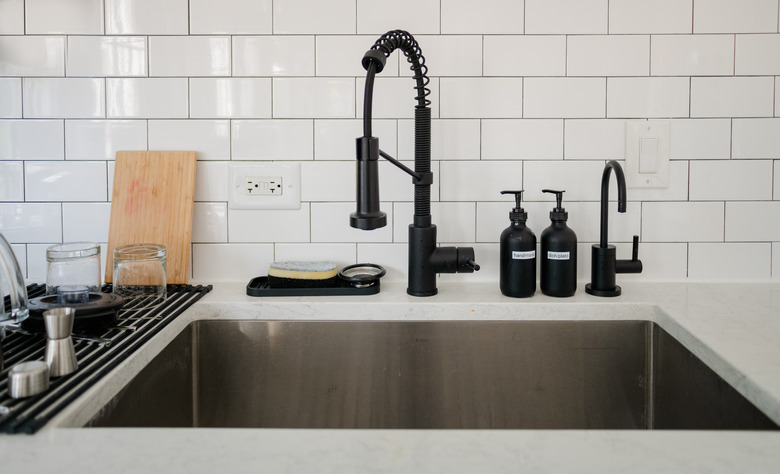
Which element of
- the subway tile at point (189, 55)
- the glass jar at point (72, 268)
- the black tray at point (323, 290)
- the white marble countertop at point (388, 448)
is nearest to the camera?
the white marble countertop at point (388, 448)

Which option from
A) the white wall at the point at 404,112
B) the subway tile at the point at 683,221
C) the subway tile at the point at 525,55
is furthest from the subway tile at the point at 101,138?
the subway tile at the point at 683,221

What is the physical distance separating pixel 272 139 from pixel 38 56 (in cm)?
58

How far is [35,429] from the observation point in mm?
624

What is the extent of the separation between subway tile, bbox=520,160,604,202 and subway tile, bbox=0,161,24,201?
1.20m

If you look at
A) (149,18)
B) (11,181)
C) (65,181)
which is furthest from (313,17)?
(11,181)

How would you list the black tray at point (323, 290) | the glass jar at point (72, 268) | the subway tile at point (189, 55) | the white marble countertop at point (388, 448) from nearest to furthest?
1. the white marble countertop at point (388, 448)
2. the glass jar at point (72, 268)
3. the black tray at point (323, 290)
4. the subway tile at point (189, 55)

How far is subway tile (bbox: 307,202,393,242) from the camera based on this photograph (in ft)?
4.49

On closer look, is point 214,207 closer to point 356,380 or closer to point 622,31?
point 356,380

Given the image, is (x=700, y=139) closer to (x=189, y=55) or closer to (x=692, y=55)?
Result: (x=692, y=55)

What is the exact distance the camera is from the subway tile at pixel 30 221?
1.38 metres

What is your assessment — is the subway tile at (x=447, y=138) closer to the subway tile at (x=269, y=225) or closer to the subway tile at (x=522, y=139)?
the subway tile at (x=522, y=139)

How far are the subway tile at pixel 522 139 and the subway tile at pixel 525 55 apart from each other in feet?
0.37

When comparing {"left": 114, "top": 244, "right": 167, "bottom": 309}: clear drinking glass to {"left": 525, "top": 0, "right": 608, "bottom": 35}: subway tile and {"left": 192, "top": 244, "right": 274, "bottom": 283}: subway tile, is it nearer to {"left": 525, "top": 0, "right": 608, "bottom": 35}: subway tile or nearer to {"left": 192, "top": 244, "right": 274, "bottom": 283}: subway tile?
{"left": 192, "top": 244, "right": 274, "bottom": 283}: subway tile

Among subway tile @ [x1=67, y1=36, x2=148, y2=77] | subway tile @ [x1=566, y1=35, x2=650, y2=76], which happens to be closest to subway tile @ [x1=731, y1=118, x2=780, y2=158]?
subway tile @ [x1=566, y1=35, x2=650, y2=76]
